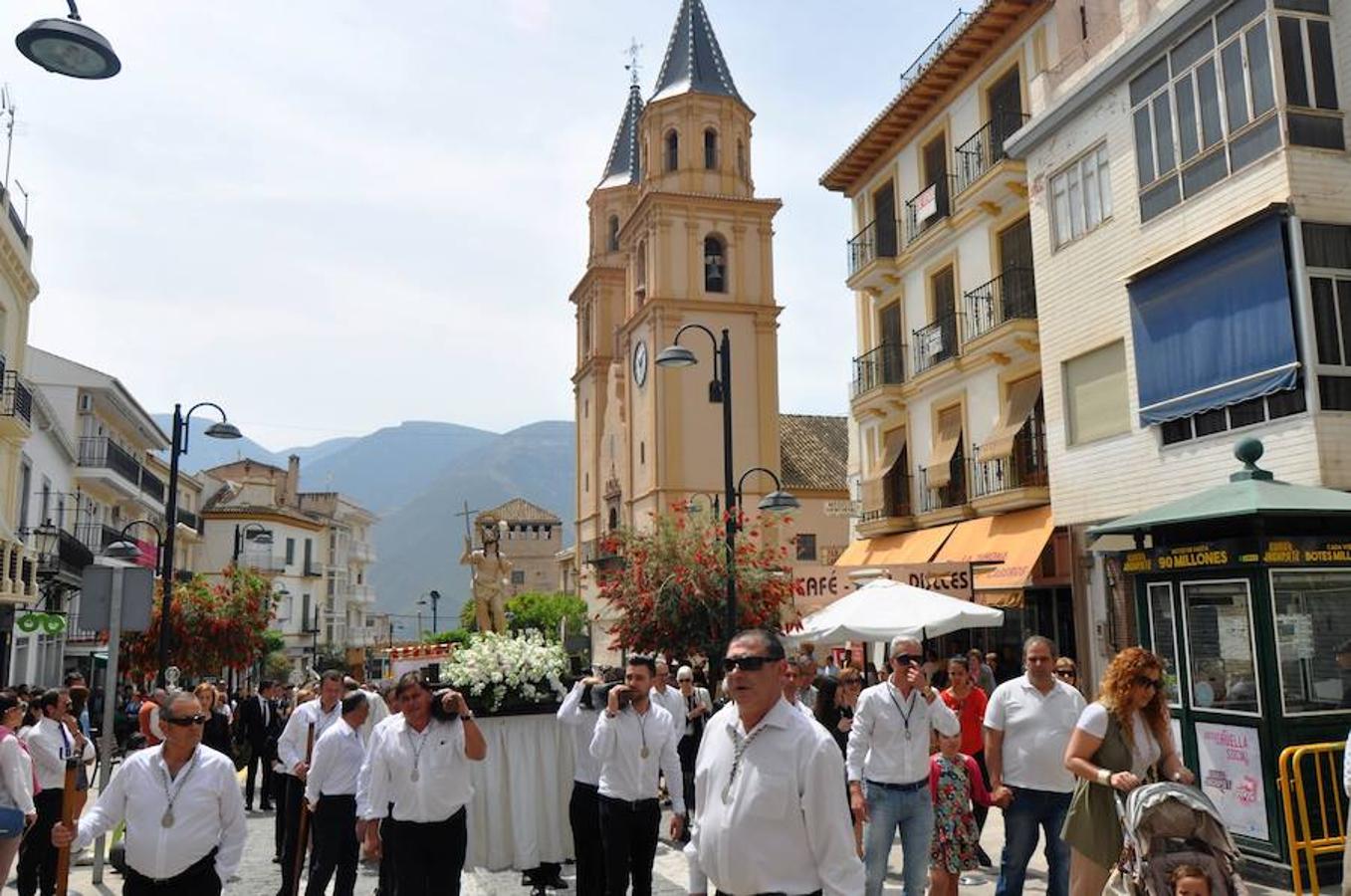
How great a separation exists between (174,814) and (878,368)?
2319 cm

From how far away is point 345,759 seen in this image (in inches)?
328

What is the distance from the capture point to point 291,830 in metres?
9.34

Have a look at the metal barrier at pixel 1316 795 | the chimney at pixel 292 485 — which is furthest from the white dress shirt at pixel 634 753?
the chimney at pixel 292 485

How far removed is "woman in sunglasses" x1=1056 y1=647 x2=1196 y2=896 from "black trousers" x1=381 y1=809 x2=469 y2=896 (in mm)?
3705

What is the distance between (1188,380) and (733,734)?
1351 cm

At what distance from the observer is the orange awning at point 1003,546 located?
19.7 meters

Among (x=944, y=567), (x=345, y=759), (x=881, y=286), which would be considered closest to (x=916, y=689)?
(x=345, y=759)

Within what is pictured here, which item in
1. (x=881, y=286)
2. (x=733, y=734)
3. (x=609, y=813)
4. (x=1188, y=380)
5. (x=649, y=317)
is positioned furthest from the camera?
(x=649, y=317)

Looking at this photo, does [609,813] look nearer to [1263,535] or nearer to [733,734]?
[733,734]

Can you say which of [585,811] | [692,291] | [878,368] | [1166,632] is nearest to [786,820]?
[585,811]

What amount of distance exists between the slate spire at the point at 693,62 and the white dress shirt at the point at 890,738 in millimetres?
45652

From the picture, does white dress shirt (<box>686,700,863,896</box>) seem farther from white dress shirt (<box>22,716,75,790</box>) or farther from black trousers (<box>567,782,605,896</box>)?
white dress shirt (<box>22,716,75,790</box>)

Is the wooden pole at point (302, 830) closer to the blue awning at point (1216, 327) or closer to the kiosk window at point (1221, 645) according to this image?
the kiosk window at point (1221, 645)

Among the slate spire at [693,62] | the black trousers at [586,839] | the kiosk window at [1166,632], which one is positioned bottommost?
the black trousers at [586,839]
